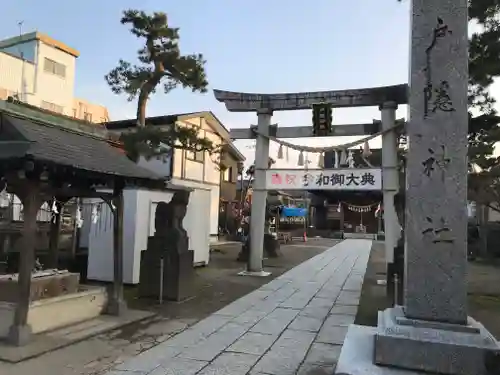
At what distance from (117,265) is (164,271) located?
1422 mm

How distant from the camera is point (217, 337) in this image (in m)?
6.21

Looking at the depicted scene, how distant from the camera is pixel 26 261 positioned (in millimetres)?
5668

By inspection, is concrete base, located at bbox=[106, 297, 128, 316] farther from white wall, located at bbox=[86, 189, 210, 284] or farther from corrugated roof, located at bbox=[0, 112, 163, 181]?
white wall, located at bbox=[86, 189, 210, 284]

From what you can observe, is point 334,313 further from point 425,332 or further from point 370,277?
point 370,277

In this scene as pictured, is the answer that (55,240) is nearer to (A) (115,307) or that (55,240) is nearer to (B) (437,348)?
(A) (115,307)

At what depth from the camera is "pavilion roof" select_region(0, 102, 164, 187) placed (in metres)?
5.21

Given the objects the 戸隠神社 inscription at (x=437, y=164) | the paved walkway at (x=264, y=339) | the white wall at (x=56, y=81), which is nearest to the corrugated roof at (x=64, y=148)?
the paved walkway at (x=264, y=339)

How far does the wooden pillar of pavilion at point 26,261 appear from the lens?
18.0 ft

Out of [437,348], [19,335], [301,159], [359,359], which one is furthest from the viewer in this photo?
[301,159]

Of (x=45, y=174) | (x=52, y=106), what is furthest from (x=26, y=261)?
(x=52, y=106)

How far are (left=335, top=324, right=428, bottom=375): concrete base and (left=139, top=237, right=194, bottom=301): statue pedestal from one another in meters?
4.83

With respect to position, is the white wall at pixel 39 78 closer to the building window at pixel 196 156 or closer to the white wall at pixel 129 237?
the building window at pixel 196 156

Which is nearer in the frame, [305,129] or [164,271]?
[164,271]

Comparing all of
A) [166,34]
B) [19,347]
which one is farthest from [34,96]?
[19,347]
